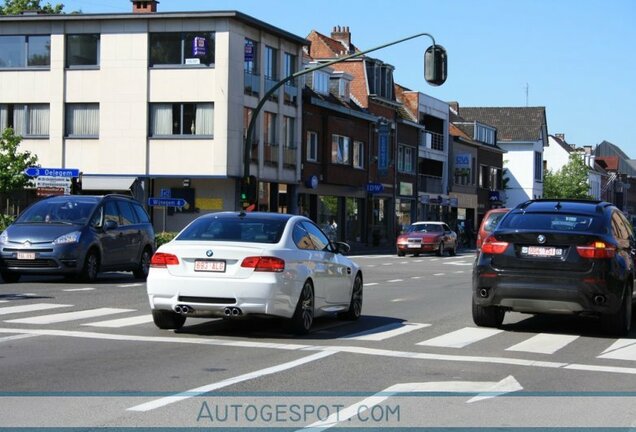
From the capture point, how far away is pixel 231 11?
4281cm

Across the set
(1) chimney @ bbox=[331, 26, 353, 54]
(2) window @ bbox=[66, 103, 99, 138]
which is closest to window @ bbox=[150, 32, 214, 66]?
(2) window @ bbox=[66, 103, 99, 138]

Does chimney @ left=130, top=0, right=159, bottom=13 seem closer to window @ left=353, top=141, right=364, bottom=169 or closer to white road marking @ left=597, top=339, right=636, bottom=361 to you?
window @ left=353, top=141, right=364, bottom=169

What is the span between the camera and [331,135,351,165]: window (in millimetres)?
54228

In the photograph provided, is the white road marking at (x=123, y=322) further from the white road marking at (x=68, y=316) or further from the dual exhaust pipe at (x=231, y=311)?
the dual exhaust pipe at (x=231, y=311)

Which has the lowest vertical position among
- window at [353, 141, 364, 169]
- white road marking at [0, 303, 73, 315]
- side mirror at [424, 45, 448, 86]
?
white road marking at [0, 303, 73, 315]

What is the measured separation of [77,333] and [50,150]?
1364 inches

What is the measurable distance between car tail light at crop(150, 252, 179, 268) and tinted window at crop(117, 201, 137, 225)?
32.6ft

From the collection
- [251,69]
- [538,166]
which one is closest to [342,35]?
[251,69]

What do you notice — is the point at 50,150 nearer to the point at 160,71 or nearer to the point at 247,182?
the point at 160,71

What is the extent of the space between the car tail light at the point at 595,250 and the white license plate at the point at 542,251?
264mm

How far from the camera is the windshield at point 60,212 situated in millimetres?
20078

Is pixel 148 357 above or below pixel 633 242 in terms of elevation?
below

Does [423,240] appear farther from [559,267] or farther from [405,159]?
[559,267]

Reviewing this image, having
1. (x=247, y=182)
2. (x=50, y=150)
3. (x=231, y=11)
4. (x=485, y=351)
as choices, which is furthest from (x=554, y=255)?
(x=50, y=150)
